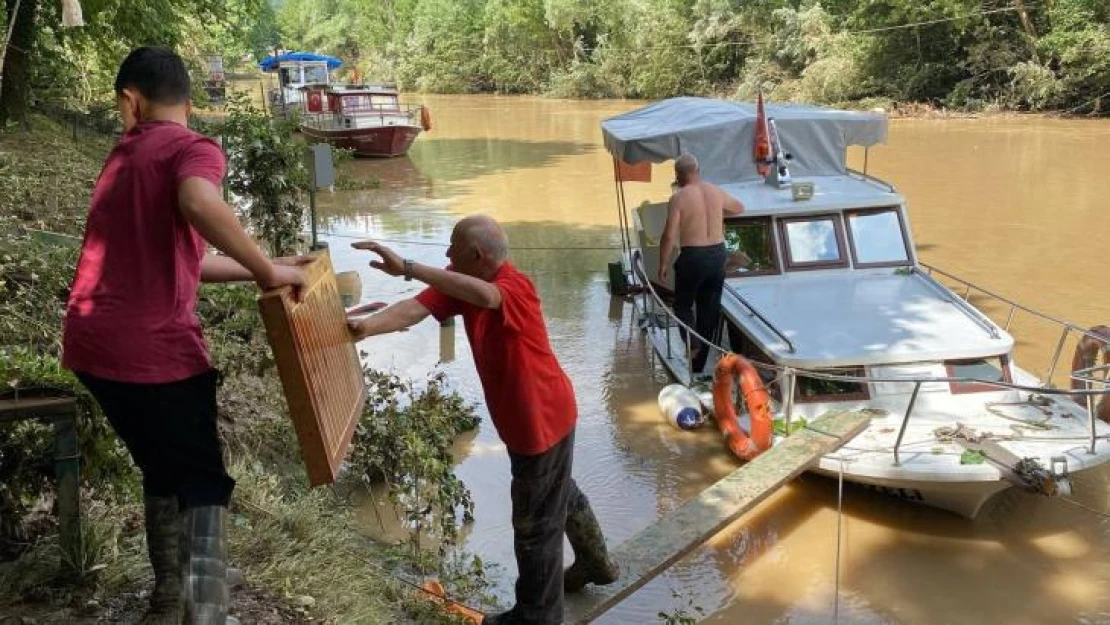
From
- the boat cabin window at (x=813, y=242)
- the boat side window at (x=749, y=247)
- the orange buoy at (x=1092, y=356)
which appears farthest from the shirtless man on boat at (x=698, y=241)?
the orange buoy at (x=1092, y=356)

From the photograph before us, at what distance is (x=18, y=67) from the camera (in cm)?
1428

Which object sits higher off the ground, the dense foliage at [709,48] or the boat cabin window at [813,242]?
the dense foliage at [709,48]

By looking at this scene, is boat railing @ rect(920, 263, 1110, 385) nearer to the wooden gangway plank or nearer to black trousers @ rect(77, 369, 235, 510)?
the wooden gangway plank

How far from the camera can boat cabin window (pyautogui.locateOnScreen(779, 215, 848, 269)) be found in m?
9.28

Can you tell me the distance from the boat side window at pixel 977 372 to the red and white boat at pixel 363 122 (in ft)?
73.0

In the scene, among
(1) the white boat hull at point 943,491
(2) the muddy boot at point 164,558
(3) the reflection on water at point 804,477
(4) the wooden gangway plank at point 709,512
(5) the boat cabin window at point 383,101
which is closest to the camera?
(2) the muddy boot at point 164,558

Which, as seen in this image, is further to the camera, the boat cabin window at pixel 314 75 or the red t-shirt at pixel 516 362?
the boat cabin window at pixel 314 75

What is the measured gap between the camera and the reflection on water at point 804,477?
613 centimetres

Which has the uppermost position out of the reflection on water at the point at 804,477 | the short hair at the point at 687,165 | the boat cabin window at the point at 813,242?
the short hair at the point at 687,165

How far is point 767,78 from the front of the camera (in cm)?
4156

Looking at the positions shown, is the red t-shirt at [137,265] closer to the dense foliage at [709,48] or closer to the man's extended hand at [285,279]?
the man's extended hand at [285,279]

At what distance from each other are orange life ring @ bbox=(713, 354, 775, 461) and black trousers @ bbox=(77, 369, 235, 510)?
16.7ft

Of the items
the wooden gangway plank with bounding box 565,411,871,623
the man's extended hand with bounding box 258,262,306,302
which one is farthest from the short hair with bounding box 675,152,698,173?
the man's extended hand with bounding box 258,262,306,302

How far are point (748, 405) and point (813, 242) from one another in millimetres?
2447
